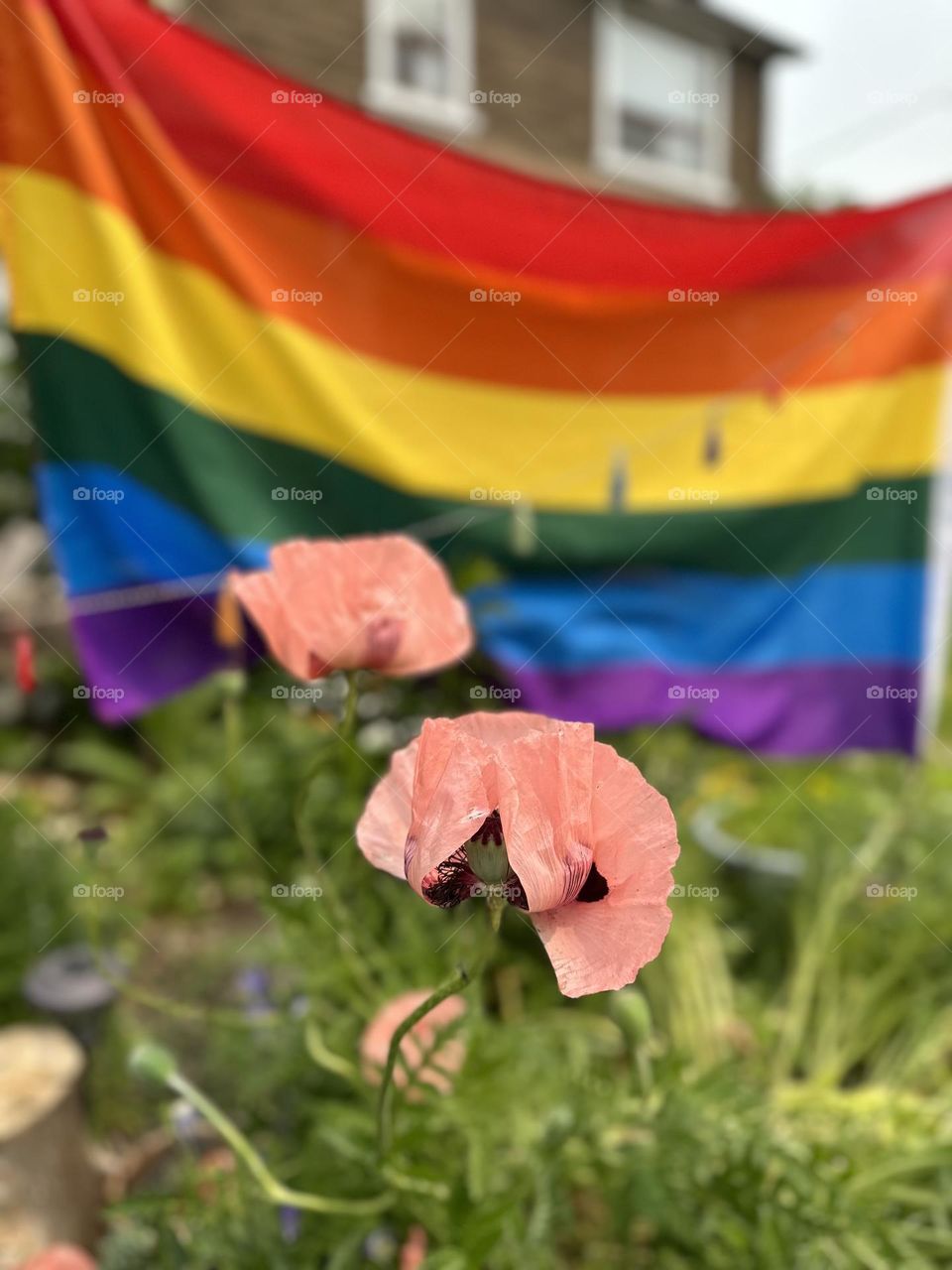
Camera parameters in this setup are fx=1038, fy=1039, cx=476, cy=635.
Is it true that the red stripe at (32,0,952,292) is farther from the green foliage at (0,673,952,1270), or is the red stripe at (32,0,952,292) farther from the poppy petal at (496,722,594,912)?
the poppy petal at (496,722,594,912)

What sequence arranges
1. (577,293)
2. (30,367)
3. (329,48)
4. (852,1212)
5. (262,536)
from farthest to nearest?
(329,48)
(577,293)
(262,536)
(30,367)
(852,1212)

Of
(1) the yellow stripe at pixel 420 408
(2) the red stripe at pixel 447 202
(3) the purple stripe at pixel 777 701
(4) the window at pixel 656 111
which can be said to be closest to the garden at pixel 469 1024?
(3) the purple stripe at pixel 777 701

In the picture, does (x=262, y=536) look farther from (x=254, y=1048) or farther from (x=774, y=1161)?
(x=774, y=1161)

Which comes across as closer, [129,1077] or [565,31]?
[129,1077]

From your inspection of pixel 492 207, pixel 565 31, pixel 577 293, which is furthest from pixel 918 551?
pixel 565 31

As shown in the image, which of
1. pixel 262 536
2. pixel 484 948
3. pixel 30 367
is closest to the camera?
pixel 484 948

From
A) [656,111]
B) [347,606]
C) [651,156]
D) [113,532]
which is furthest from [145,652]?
[656,111]

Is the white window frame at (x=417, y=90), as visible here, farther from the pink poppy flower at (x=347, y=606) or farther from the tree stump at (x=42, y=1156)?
the pink poppy flower at (x=347, y=606)
